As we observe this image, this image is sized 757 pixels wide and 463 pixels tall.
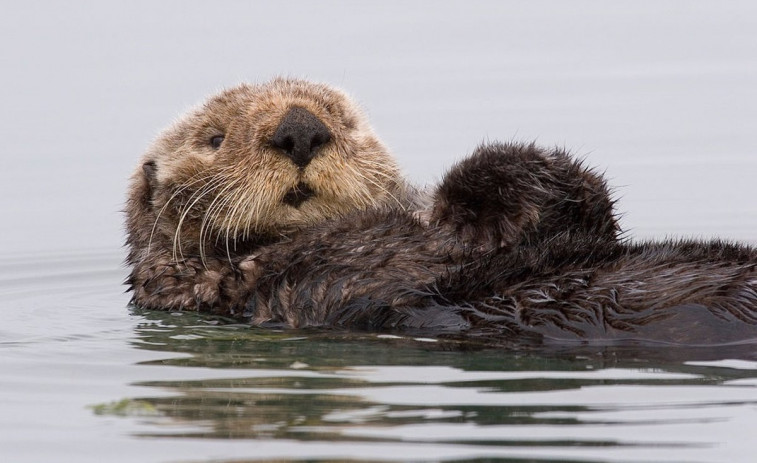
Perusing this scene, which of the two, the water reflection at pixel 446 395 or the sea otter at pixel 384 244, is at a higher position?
the sea otter at pixel 384 244

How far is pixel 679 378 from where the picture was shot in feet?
16.0

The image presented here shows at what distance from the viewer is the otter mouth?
613cm

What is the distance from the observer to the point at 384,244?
19.3ft

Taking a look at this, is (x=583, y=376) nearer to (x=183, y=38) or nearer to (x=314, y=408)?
(x=314, y=408)

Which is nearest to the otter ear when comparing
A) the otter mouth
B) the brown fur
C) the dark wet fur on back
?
the brown fur

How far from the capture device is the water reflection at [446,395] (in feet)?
14.1

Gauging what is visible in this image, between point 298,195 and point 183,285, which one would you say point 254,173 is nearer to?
point 298,195

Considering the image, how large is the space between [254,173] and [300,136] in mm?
301

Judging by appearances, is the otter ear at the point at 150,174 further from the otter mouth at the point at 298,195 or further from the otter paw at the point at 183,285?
the otter mouth at the point at 298,195

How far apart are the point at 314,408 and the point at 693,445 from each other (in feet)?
4.33

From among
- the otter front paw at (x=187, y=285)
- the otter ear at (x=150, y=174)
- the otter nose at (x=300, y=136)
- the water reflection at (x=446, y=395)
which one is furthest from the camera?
the otter ear at (x=150, y=174)

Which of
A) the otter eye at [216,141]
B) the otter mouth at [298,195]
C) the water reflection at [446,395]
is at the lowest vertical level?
the water reflection at [446,395]

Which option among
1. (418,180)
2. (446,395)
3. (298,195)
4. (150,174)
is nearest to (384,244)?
(298,195)

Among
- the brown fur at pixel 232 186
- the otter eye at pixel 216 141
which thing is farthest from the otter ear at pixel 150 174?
the otter eye at pixel 216 141
